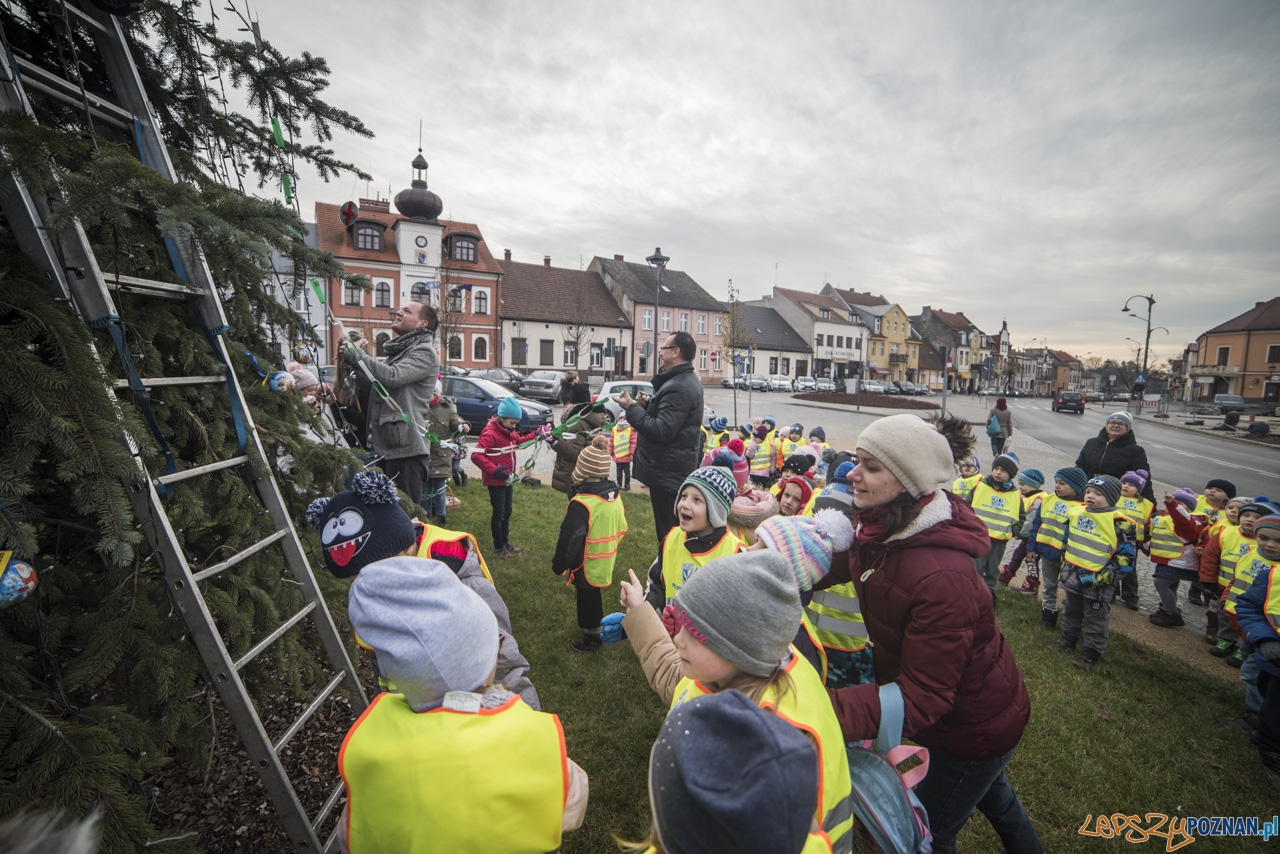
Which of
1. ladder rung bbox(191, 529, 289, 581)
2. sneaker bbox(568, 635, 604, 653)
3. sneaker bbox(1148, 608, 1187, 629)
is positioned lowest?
sneaker bbox(1148, 608, 1187, 629)

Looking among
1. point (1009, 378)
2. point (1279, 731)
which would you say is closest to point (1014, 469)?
point (1279, 731)

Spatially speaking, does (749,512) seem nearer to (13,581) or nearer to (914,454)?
(914,454)

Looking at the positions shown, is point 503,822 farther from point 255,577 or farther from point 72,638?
point 72,638

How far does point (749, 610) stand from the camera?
53.7 inches

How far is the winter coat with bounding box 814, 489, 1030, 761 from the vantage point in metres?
1.67

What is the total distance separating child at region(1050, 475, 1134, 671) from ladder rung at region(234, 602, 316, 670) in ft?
17.4

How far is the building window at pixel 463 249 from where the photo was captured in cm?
3509

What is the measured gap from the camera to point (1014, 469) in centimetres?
559

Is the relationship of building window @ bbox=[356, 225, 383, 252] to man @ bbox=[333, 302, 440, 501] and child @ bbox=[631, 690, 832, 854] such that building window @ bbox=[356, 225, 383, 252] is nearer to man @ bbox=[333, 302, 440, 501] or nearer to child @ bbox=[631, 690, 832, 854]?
man @ bbox=[333, 302, 440, 501]

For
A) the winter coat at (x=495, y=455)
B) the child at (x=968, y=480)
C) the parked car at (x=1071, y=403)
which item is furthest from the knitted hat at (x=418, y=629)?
the parked car at (x=1071, y=403)

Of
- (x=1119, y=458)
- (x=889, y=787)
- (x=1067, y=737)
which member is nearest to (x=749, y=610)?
(x=889, y=787)

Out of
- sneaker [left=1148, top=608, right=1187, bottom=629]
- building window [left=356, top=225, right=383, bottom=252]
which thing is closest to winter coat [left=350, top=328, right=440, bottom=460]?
sneaker [left=1148, top=608, right=1187, bottom=629]

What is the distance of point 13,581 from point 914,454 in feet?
8.80

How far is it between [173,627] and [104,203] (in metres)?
1.50
